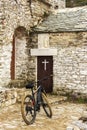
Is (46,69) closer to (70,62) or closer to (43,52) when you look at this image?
(43,52)

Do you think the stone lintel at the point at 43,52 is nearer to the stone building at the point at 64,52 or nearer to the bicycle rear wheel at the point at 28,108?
the stone building at the point at 64,52

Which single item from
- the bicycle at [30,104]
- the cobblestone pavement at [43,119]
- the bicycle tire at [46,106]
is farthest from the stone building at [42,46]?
the bicycle at [30,104]

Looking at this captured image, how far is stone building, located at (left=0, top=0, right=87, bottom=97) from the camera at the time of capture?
41.3 ft

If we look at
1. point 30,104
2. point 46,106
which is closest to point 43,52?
point 46,106

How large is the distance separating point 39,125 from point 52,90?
585 centimetres

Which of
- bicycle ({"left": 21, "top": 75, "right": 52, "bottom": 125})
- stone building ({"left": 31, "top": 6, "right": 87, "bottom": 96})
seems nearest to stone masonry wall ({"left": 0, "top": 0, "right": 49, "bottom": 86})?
stone building ({"left": 31, "top": 6, "right": 87, "bottom": 96})

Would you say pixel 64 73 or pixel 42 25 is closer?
pixel 64 73

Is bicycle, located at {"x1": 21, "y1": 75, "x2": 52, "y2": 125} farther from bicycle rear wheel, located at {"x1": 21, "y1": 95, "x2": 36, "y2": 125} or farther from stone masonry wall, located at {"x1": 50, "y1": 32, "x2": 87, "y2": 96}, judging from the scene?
stone masonry wall, located at {"x1": 50, "y1": 32, "x2": 87, "y2": 96}

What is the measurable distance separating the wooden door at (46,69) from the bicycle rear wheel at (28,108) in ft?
18.2

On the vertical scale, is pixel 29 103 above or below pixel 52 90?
above

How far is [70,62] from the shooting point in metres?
13.2

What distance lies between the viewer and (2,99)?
952 centimetres

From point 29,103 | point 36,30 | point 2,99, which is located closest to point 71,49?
point 36,30

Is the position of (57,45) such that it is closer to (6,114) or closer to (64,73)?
(64,73)
